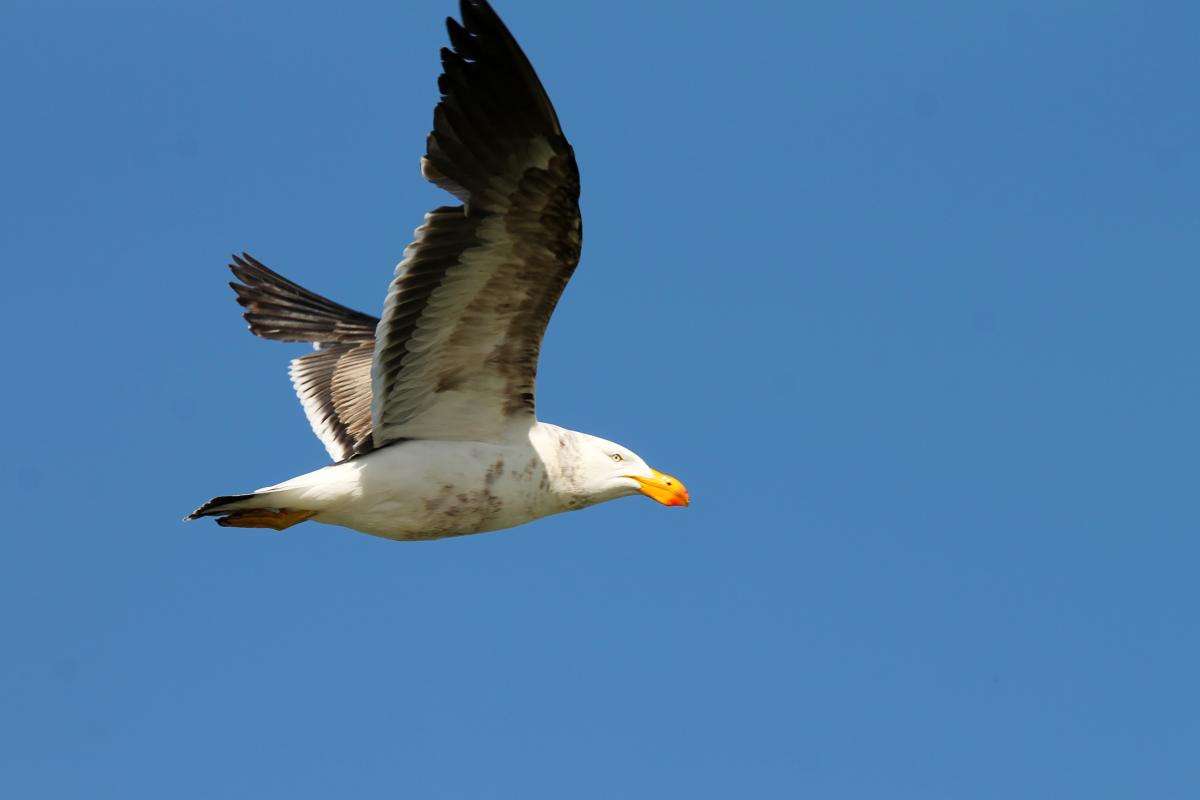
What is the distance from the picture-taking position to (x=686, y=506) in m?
10.8

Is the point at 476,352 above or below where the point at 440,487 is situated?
above

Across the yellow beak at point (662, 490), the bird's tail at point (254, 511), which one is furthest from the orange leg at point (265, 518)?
the yellow beak at point (662, 490)

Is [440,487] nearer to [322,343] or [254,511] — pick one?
[254,511]

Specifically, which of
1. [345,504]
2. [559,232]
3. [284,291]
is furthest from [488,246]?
[284,291]

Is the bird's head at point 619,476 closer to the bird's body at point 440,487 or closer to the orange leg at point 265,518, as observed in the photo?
the bird's body at point 440,487

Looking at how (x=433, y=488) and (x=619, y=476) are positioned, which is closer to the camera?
(x=433, y=488)

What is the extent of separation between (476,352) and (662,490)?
1.74 meters

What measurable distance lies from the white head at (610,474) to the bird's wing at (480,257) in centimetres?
50

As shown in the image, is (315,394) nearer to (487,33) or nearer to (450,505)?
(450,505)

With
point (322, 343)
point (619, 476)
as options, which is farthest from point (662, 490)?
point (322, 343)

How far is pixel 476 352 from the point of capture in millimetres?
10156

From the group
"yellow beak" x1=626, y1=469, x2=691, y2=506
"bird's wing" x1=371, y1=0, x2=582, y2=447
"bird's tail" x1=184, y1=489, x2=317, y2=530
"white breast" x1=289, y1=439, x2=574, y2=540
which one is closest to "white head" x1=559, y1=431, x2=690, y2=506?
"yellow beak" x1=626, y1=469, x2=691, y2=506

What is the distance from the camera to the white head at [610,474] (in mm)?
10648

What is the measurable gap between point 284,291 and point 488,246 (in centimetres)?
550
